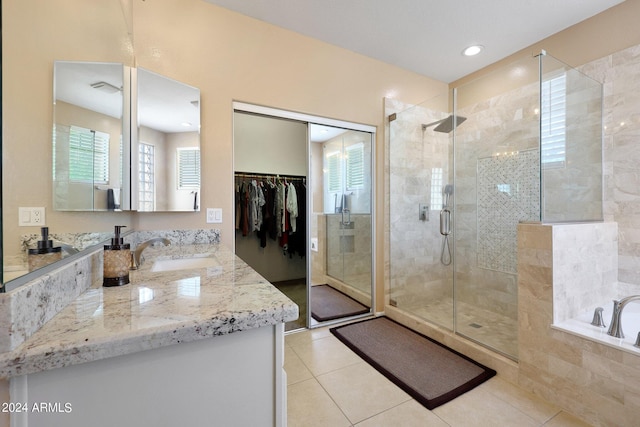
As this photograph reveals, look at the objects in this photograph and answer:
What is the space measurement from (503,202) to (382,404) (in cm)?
219

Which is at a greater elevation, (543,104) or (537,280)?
(543,104)

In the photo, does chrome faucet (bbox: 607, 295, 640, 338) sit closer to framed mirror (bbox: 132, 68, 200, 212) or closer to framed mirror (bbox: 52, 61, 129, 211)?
framed mirror (bbox: 52, 61, 129, 211)

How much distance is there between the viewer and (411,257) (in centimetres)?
304

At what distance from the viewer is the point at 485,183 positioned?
2686 mm

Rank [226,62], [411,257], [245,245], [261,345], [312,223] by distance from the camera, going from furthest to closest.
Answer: [245,245] < [411,257] < [312,223] < [226,62] < [261,345]

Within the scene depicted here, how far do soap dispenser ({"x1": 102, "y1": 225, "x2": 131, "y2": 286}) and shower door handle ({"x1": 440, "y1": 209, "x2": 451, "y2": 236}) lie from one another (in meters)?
2.83

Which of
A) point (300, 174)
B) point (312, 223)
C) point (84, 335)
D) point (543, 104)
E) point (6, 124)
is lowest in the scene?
point (84, 335)

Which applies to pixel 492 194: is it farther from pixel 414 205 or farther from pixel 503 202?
pixel 414 205

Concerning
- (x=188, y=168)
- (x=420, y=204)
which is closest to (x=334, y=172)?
(x=420, y=204)

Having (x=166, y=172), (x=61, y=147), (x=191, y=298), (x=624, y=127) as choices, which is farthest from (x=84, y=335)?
(x=624, y=127)

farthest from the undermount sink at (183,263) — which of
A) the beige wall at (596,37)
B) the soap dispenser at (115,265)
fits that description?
the beige wall at (596,37)

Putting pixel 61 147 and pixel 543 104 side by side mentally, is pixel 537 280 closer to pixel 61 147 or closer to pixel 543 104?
pixel 543 104

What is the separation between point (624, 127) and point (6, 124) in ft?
10.9

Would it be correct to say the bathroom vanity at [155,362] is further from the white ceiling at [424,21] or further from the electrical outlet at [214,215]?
the white ceiling at [424,21]
